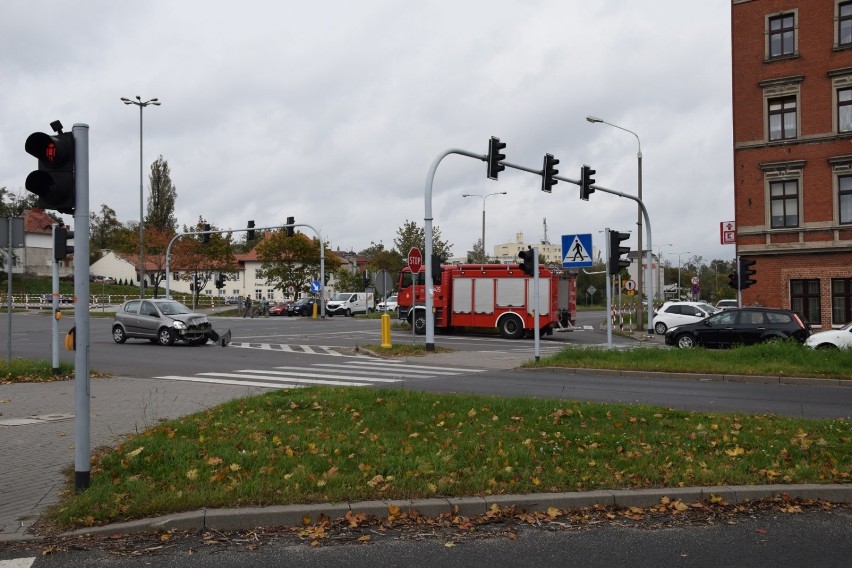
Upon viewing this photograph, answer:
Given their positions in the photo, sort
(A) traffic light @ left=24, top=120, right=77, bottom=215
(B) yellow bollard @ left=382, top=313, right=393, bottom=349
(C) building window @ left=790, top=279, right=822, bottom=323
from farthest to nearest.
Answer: (C) building window @ left=790, top=279, right=822, bottom=323 < (B) yellow bollard @ left=382, top=313, right=393, bottom=349 < (A) traffic light @ left=24, top=120, right=77, bottom=215

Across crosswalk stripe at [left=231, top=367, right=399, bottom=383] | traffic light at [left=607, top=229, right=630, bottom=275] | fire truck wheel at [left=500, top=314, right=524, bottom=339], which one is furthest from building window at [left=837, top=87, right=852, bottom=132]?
crosswalk stripe at [left=231, top=367, right=399, bottom=383]

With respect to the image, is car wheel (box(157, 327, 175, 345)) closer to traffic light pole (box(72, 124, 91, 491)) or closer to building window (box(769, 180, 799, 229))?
traffic light pole (box(72, 124, 91, 491))

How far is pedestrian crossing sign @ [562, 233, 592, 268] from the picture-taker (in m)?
19.0

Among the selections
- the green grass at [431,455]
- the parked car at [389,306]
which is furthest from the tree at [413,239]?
the green grass at [431,455]

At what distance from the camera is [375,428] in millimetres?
8602

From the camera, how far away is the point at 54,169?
6.17 m

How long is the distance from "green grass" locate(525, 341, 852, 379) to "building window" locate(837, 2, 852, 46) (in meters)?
20.9

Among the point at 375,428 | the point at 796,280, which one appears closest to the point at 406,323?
the point at 796,280

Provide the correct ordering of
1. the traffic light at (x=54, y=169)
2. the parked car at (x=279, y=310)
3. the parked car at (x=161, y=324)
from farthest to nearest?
the parked car at (x=279, y=310) → the parked car at (x=161, y=324) → the traffic light at (x=54, y=169)

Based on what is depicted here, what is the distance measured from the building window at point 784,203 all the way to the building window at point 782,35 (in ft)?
19.0

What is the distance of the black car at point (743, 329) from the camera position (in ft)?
75.1

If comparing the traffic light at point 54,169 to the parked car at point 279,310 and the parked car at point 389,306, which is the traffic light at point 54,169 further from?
the parked car at point 279,310

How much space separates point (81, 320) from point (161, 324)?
21.7 metres

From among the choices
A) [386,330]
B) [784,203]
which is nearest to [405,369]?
[386,330]
